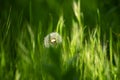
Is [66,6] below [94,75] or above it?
above

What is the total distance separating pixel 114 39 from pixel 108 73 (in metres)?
0.82

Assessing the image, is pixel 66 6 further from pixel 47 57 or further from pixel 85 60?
pixel 47 57

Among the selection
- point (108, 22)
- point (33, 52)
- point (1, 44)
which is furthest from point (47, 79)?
point (108, 22)

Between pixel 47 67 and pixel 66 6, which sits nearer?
pixel 47 67

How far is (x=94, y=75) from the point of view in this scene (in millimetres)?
1352

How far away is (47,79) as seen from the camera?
1.08 metres

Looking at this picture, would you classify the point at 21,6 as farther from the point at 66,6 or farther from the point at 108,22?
the point at 108,22

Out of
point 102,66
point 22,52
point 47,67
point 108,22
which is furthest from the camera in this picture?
point 108,22

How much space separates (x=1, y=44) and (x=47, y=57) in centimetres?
49

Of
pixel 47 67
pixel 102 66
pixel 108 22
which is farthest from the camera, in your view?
pixel 108 22

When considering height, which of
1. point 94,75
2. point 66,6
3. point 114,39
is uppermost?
point 66,6

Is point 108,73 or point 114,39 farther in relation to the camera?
point 114,39

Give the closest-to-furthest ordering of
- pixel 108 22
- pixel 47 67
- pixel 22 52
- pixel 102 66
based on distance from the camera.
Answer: pixel 47 67 → pixel 22 52 → pixel 102 66 → pixel 108 22

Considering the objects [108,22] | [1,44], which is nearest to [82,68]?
[1,44]
